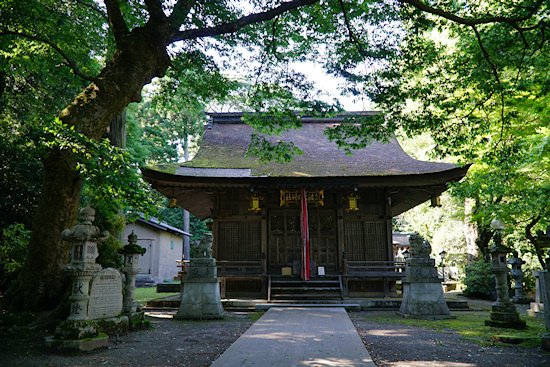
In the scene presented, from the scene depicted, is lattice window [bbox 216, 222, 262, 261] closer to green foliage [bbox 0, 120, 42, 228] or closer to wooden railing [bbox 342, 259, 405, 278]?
wooden railing [bbox 342, 259, 405, 278]

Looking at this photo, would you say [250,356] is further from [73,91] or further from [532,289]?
[532,289]

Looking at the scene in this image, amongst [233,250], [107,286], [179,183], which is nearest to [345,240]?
[233,250]

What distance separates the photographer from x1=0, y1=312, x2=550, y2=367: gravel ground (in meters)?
5.46

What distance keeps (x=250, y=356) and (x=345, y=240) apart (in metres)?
9.64

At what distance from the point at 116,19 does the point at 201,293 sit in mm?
6944

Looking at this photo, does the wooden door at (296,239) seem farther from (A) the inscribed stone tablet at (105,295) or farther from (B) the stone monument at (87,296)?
(B) the stone monument at (87,296)

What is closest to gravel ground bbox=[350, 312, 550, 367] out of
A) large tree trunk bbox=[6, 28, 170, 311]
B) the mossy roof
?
large tree trunk bbox=[6, 28, 170, 311]

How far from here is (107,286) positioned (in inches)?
279

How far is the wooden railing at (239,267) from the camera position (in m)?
13.7

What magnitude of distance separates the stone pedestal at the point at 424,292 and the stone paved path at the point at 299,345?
2.08m

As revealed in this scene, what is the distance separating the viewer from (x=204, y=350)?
247 inches

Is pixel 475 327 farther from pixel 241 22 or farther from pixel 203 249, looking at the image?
pixel 241 22

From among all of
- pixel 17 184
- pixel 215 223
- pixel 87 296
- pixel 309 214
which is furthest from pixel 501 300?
pixel 17 184

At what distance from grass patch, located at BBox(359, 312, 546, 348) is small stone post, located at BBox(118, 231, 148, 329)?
5932 millimetres
